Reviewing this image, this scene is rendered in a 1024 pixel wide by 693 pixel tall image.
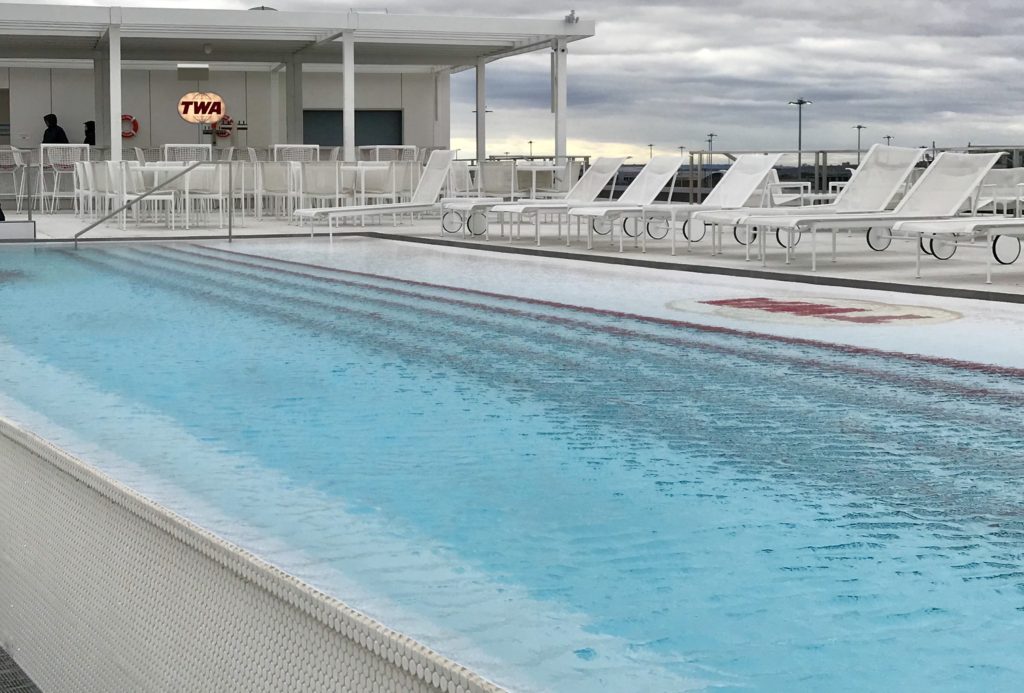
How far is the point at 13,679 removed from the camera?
2578 millimetres

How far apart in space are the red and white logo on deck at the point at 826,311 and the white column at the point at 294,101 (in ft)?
51.9

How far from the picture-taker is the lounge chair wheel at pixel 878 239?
38.3 feet

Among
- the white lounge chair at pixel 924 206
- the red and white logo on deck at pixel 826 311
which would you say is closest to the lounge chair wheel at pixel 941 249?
the white lounge chair at pixel 924 206

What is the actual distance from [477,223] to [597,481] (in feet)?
36.8

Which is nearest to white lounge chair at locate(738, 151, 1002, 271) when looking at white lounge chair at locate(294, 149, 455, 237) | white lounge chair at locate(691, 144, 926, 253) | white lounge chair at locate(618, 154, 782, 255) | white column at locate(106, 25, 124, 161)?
white lounge chair at locate(691, 144, 926, 253)

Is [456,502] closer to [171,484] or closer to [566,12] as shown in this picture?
[171,484]

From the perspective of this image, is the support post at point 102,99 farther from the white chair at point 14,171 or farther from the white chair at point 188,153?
the white chair at point 188,153

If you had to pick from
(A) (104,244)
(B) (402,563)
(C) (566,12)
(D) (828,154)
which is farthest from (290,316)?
(C) (566,12)

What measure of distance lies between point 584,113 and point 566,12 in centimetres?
535

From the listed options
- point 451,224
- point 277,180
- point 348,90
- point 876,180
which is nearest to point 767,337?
point 876,180

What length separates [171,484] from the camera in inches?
148

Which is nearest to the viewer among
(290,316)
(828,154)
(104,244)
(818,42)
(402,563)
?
(402,563)

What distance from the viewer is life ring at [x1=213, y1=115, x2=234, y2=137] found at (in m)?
26.0

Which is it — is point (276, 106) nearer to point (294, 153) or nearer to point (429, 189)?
point (294, 153)
